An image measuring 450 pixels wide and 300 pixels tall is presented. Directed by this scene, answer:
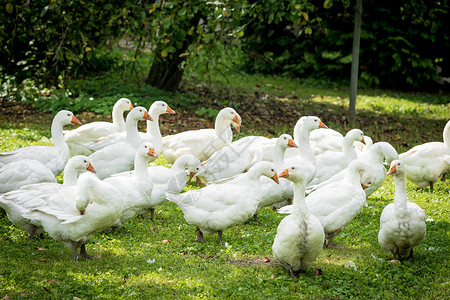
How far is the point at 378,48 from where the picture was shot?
65.3ft

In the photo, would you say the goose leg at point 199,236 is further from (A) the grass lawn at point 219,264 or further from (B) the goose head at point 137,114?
(B) the goose head at point 137,114

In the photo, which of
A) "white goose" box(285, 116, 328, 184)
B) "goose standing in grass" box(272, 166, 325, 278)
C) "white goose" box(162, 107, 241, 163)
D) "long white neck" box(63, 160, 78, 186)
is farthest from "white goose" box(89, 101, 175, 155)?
"goose standing in grass" box(272, 166, 325, 278)

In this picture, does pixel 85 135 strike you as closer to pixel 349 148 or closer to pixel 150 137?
pixel 150 137

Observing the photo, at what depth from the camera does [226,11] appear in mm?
9898

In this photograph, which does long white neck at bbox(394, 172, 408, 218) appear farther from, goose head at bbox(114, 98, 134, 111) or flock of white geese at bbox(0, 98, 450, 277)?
goose head at bbox(114, 98, 134, 111)

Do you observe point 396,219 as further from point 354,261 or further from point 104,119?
point 104,119

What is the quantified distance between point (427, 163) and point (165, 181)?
15.1 feet

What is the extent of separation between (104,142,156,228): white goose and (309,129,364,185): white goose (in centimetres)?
307

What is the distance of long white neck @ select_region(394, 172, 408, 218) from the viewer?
19.7ft

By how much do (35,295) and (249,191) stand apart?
2886mm

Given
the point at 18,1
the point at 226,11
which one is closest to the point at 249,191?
the point at 226,11

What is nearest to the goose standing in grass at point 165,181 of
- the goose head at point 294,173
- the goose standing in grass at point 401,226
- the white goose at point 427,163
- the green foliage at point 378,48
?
the goose head at point 294,173

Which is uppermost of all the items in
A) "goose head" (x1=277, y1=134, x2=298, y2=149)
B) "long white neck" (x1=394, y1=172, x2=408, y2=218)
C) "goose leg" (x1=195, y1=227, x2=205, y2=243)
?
"goose head" (x1=277, y1=134, x2=298, y2=149)

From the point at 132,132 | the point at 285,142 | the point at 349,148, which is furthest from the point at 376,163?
the point at 132,132
